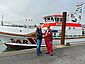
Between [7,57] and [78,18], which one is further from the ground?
[78,18]

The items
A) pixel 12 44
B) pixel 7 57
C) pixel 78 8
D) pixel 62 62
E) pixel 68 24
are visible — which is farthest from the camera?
pixel 78 8

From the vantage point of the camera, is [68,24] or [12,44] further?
[68,24]

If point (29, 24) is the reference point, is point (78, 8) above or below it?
above

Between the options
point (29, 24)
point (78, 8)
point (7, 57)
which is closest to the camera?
point (7, 57)

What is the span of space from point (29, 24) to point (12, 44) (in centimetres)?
519

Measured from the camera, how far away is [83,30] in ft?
101

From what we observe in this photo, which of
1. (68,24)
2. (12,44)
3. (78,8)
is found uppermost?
(78,8)

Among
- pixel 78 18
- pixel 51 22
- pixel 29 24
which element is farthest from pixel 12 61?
pixel 78 18

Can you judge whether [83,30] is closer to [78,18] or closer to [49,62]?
[78,18]

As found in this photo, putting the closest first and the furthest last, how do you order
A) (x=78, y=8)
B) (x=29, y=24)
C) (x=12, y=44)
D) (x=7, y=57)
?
(x=7, y=57) < (x=12, y=44) < (x=29, y=24) < (x=78, y=8)

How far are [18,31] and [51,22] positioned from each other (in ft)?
14.0

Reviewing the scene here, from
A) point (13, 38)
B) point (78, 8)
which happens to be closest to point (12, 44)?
point (13, 38)

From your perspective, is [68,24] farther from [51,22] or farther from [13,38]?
[13,38]

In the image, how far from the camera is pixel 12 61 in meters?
10.4
